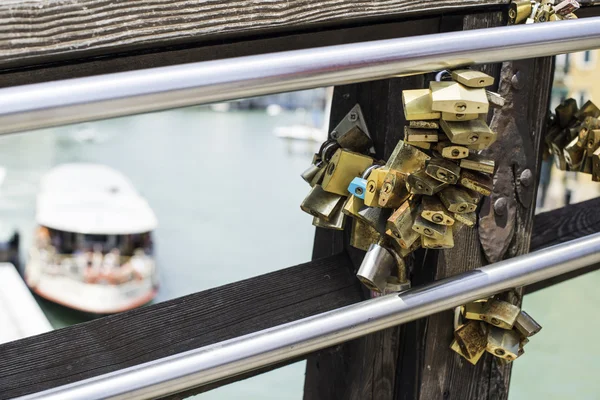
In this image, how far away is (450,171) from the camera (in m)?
0.78

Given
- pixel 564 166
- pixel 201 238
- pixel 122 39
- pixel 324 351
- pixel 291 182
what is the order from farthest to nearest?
pixel 291 182
pixel 201 238
pixel 564 166
pixel 324 351
pixel 122 39

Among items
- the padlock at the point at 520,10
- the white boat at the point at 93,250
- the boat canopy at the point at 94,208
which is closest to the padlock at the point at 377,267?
the padlock at the point at 520,10

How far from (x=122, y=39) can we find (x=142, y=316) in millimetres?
307

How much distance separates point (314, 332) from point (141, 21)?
31cm

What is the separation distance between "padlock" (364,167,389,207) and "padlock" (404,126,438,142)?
4cm

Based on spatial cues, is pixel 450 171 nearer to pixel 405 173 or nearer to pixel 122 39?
pixel 405 173

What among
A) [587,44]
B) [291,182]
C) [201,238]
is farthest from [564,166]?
[291,182]

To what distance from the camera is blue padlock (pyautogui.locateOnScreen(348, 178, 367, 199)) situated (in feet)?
2.72

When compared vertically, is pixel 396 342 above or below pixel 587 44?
below

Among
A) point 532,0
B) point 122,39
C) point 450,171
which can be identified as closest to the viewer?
point 122,39

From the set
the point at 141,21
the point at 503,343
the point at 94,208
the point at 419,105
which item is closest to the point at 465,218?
the point at 419,105

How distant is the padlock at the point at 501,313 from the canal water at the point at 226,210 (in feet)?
29.5

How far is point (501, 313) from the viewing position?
94 centimetres

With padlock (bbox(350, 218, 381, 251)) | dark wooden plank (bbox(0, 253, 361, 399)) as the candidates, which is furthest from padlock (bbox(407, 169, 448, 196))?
dark wooden plank (bbox(0, 253, 361, 399))
